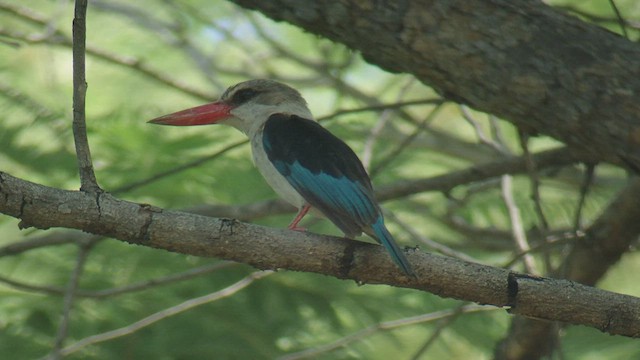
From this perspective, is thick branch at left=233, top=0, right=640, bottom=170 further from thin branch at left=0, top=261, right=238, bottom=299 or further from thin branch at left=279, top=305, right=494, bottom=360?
thin branch at left=0, top=261, right=238, bottom=299

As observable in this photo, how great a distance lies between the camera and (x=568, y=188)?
6539 mm

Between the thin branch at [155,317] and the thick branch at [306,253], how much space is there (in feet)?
3.38

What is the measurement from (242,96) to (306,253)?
1.96m

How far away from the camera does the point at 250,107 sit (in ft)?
16.3

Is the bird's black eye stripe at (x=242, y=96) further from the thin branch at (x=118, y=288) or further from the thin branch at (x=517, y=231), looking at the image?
the thin branch at (x=517, y=231)

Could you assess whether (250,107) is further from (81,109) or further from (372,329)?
(81,109)

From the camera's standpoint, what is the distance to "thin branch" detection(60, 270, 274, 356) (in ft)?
13.3

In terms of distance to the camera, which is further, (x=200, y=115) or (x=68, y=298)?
(x=200, y=115)

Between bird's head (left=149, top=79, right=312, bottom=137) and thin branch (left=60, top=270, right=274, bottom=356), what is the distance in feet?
2.63

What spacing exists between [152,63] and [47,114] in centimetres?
266

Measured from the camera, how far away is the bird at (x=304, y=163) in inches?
152

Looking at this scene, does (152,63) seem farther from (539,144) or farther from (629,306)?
(629,306)

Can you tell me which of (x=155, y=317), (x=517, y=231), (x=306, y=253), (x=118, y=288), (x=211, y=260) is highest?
(x=306, y=253)

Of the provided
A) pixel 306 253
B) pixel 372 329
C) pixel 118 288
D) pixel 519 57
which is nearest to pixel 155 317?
pixel 118 288
